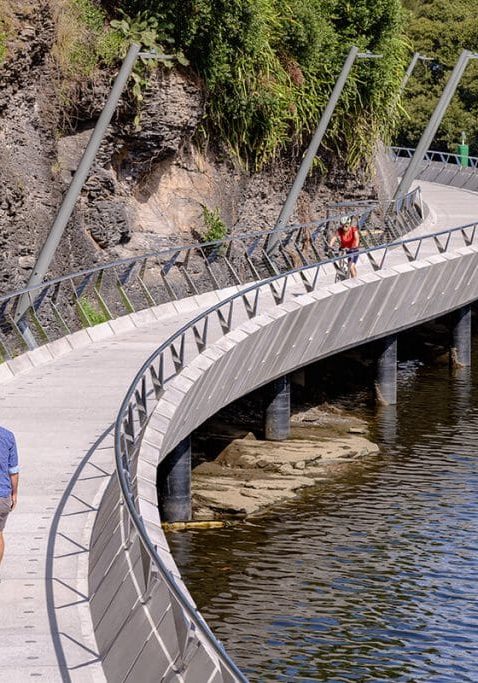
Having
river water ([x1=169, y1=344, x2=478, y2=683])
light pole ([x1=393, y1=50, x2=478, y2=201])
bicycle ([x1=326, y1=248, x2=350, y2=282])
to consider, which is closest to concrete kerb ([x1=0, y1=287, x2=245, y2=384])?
bicycle ([x1=326, y1=248, x2=350, y2=282])

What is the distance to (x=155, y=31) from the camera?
122ft

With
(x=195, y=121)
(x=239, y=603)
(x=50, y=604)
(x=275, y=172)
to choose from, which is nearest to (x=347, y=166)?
(x=275, y=172)

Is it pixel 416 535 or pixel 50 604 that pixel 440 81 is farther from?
pixel 50 604

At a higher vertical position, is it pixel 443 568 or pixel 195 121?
pixel 195 121

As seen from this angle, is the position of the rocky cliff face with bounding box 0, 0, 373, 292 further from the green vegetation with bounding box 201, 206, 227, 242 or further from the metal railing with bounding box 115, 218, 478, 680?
the metal railing with bounding box 115, 218, 478, 680

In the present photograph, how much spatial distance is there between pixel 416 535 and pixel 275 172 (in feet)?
77.8

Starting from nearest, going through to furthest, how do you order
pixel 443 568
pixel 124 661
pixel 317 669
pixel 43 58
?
pixel 124 661 < pixel 317 669 < pixel 443 568 < pixel 43 58

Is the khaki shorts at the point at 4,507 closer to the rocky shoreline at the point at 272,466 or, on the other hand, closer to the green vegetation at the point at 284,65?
the rocky shoreline at the point at 272,466

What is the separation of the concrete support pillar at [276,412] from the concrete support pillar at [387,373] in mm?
5490

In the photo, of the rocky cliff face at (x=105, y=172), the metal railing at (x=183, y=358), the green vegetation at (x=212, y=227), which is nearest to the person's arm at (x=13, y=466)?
the metal railing at (x=183, y=358)

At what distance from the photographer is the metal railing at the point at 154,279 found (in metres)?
25.1

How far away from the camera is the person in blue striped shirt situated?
12.8 metres

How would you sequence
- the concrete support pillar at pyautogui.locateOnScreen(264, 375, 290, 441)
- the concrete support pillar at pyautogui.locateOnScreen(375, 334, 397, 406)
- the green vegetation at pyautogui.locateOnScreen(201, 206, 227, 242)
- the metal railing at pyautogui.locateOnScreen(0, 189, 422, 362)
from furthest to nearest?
the green vegetation at pyautogui.locateOnScreen(201, 206, 227, 242)
the concrete support pillar at pyautogui.locateOnScreen(375, 334, 397, 406)
the concrete support pillar at pyautogui.locateOnScreen(264, 375, 290, 441)
the metal railing at pyautogui.locateOnScreen(0, 189, 422, 362)

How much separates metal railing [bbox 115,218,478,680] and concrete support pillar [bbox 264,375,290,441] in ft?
7.02
